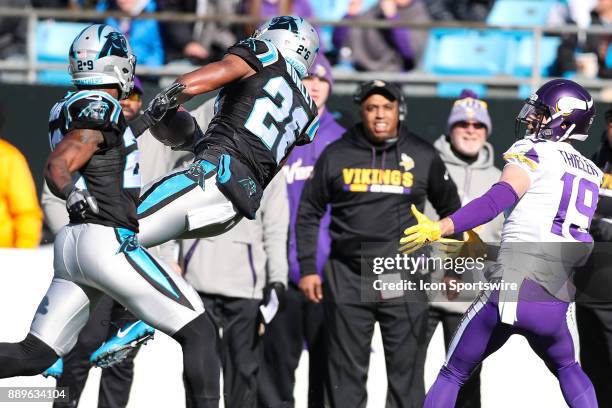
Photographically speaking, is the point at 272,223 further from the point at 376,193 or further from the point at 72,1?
the point at 72,1

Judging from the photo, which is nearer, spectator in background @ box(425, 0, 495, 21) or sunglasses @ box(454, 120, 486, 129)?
sunglasses @ box(454, 120, 486, 129)

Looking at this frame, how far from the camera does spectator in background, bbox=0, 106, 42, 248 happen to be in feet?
25.4

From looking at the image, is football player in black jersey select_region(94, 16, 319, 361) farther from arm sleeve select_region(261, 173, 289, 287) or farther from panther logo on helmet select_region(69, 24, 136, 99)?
arm sleeve select_region(261, 173, 289, 287)

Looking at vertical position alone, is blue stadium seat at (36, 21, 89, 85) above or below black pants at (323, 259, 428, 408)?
above

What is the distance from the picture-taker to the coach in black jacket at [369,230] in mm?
7125

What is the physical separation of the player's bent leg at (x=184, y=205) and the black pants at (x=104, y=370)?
4.89ft

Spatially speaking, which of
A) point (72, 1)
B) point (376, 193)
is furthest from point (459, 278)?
point (72, 1)

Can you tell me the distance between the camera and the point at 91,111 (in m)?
5.30

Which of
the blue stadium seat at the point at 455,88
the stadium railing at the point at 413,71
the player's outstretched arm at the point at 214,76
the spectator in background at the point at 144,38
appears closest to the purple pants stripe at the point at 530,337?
the player's outstretched arm at the point at 214,76

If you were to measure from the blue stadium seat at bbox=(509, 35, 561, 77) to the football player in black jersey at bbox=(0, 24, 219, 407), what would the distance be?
5786 mm


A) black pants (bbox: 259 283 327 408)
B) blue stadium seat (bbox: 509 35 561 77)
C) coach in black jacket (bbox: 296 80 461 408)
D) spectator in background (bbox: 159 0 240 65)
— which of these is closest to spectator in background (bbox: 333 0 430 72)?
blue stadium seat (bbox: 509 35 561 77)

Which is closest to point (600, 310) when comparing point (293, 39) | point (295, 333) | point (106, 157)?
point (295, 333)

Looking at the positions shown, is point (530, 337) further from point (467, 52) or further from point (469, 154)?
point (467, 52)

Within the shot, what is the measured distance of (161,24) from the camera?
35.4 ft
